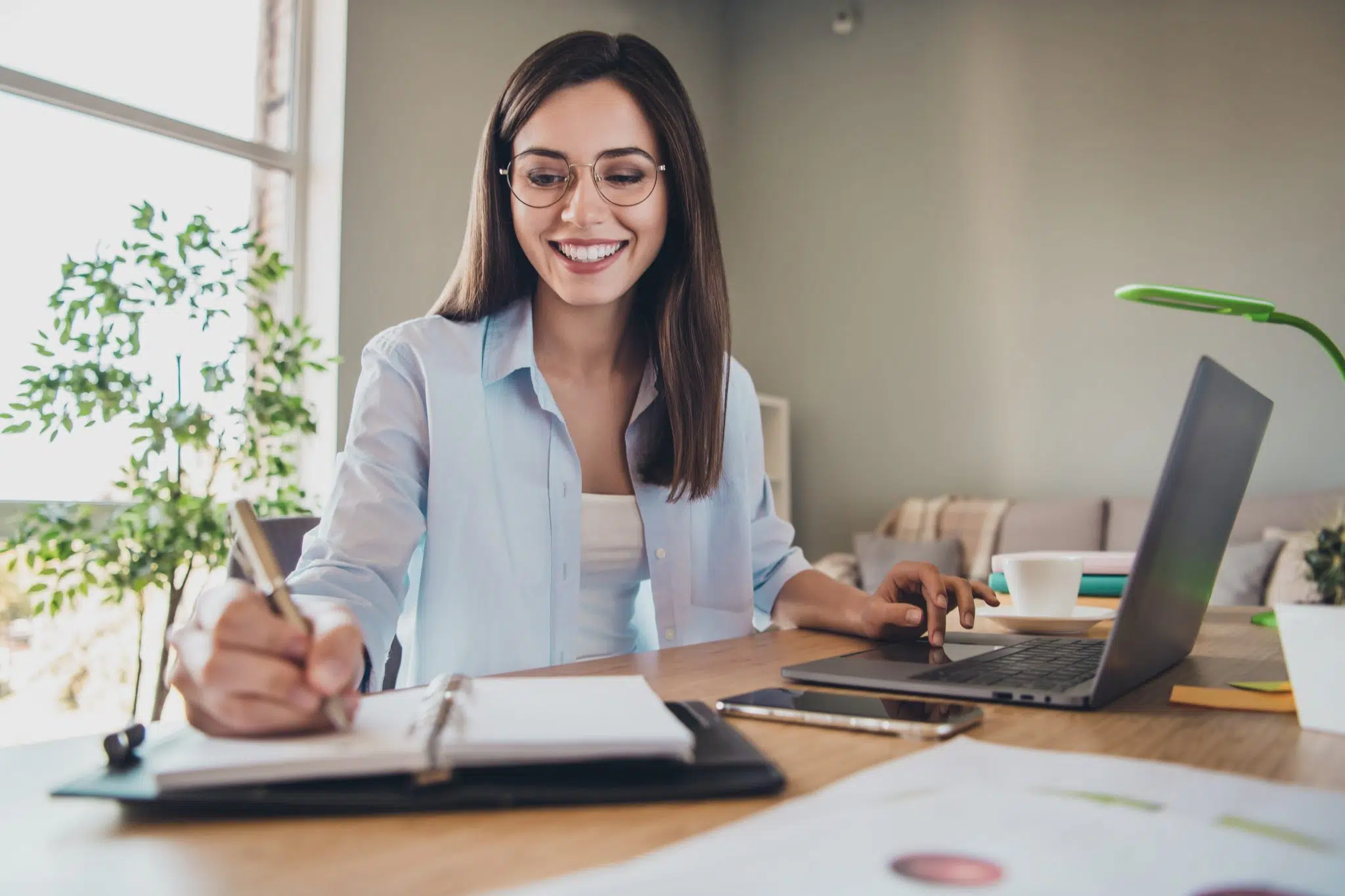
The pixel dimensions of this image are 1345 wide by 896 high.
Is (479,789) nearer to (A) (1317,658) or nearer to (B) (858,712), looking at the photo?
(B) (858,712)

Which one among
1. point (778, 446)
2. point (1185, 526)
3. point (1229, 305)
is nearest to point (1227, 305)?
point (1229, 305)

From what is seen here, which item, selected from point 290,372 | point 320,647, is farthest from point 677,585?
point 290,372

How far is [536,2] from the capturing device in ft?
13.4

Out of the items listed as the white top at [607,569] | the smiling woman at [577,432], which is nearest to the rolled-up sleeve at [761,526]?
the smiling woman at [577,432]

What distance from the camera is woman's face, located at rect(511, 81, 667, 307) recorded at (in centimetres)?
133

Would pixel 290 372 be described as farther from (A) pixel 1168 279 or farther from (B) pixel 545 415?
(A) pixel 1168 279

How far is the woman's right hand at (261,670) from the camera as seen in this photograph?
0.52 meters

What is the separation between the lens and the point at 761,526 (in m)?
1.51

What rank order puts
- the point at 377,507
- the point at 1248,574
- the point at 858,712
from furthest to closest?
the point at 1248,574 < the point at 377,507 < the point at 858,712

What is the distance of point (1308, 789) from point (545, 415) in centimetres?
99

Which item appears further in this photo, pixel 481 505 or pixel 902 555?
pixel 902 555

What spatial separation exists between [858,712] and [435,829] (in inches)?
11.5

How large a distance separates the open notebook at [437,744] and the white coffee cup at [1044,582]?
2.17 feet

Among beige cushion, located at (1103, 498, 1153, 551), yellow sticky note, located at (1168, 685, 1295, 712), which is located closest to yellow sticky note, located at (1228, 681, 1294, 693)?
yellow sticky note, located at (1168, 685, 1295, 712)
